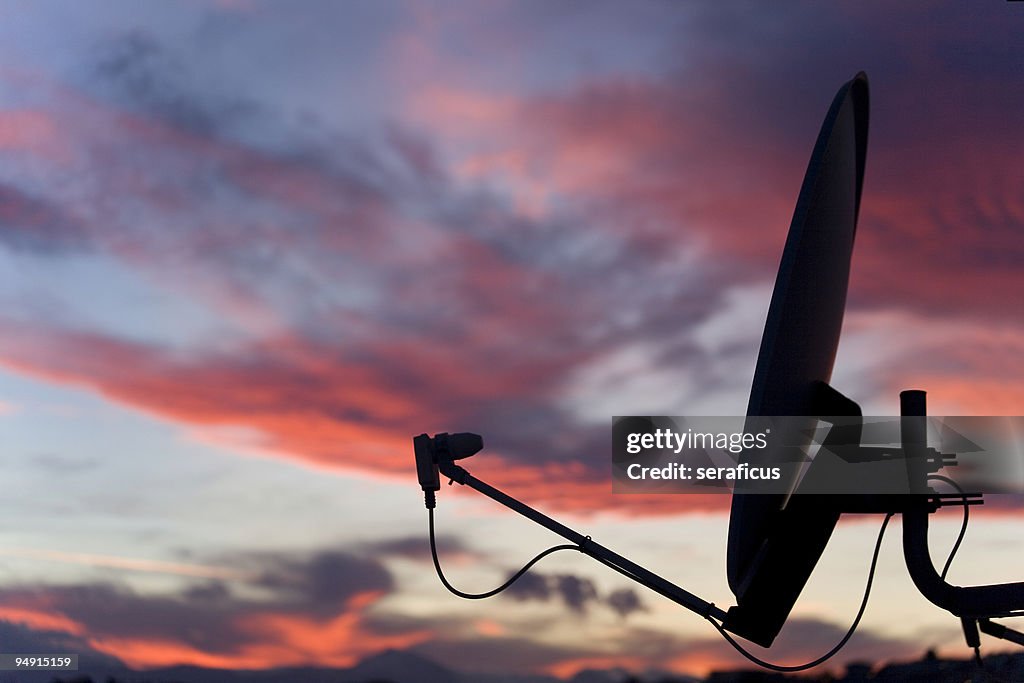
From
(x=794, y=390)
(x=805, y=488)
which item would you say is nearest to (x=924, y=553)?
(x=805, y=488)

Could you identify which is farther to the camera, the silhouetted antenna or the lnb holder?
the lnb holder

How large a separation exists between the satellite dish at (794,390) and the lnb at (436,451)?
167 inches

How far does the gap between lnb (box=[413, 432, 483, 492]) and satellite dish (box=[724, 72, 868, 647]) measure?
14.0 feet

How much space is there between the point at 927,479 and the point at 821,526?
5.29 ft

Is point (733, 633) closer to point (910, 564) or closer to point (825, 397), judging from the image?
point (910, 564)

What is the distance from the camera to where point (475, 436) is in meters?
16.5

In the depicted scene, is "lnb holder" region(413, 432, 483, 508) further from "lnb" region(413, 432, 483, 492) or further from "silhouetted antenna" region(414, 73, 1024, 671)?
"silhouetted antenna" region(414, 73, 1024, 671)

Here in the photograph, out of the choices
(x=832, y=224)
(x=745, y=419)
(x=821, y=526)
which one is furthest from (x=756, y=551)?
Answer: (x=832, y=224)

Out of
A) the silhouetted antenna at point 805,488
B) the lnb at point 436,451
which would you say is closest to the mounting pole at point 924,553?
the silhouetted antenna at point 805,488

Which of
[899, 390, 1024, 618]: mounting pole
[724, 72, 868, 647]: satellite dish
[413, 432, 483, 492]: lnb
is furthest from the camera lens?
[413, 432, 483, 492]: lnb

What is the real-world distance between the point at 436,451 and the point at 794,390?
558 centimetres

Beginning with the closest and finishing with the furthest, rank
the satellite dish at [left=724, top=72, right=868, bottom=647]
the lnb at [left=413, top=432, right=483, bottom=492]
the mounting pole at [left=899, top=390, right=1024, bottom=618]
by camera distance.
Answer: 1. the satellite dish at [left=724, top=72, right=868, bottom=647]
2. the mounting pole at [left=899, top=390, right=1024, bottom=618]
3. the lnb at [left=413, top=432, right=483, bottom=492]

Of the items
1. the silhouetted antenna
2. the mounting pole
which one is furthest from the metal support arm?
the mounting pole

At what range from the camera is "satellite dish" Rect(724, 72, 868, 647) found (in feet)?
46.1
